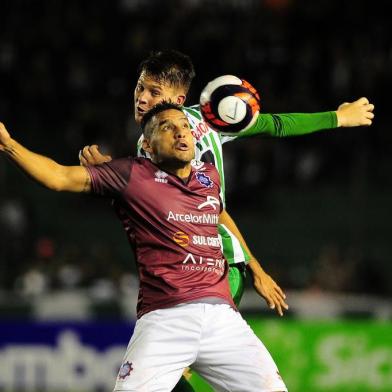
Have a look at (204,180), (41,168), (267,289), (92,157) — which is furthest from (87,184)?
(267,289)

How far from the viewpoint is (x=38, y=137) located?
13781 millimetres

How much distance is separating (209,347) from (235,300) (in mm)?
711

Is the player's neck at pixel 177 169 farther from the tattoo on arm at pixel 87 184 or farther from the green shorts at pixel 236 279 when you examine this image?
the green shorts at pixel 236 279

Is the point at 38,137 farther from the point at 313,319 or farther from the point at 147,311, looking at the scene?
the point at 147,311

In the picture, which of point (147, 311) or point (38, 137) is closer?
point (147, 311)

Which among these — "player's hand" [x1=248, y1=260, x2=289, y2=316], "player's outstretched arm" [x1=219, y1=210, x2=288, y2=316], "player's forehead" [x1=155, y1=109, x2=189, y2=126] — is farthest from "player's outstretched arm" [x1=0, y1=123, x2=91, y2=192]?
"player's hand" [x1=248, y1=260, x2=289, y2=316]

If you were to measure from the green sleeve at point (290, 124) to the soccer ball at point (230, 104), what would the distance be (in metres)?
0.15

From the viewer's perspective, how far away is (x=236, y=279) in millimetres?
6105

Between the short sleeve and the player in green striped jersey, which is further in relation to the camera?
the player in green striped jersey

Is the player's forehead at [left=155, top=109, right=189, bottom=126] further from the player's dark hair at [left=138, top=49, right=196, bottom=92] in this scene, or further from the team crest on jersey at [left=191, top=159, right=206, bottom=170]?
the player's dark hair at [left=138, top=49, right=196, bottom=92]

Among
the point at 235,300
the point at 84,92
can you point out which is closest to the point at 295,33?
the point at 84,92

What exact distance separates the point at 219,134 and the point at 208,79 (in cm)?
761

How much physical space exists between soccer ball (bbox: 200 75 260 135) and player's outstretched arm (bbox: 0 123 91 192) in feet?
2.79

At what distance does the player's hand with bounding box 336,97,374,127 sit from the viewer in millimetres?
6000
